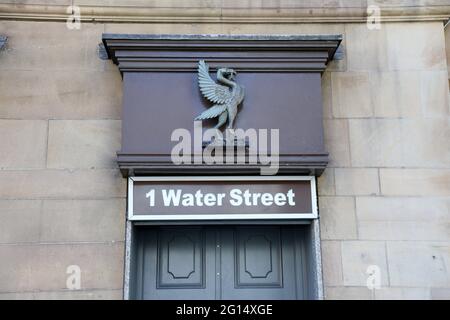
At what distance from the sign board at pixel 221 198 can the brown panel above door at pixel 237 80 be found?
138 millimetres

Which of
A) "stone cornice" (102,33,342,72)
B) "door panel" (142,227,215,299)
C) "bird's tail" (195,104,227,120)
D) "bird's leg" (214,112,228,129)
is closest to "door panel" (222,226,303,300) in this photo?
"door panel" (142,227,215,299)

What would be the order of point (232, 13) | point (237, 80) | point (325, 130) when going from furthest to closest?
1. point (232, 13)
2. point (325, 130)
3. point (237, 80)

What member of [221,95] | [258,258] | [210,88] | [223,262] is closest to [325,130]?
[221,95]

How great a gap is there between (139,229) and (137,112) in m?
1.39

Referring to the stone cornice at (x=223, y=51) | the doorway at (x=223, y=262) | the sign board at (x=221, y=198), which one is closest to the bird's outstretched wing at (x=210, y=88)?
the stone cornice at (x=223, y=51)

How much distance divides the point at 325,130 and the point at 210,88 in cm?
147

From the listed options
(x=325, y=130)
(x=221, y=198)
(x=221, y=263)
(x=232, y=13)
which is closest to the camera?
(x=221, y=198)

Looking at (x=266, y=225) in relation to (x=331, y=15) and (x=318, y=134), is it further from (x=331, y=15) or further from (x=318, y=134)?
(x=331, y=15)

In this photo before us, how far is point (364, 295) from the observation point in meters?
6.47

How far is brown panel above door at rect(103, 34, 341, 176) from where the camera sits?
6.59m

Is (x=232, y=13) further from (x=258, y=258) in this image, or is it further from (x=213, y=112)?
(x=258, y=258)

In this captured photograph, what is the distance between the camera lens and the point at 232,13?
7.20m
